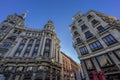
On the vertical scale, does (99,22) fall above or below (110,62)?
above

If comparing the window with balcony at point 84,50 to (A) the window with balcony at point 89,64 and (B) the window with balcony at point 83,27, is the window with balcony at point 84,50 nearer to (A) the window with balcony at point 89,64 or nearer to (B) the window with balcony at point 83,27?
(A) the window with balcony at point 89,64

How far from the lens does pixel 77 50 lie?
79.8 ft

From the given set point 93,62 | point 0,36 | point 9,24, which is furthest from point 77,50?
point 9,24

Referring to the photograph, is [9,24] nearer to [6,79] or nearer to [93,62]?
[6,79]

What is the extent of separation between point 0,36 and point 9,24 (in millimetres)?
9358

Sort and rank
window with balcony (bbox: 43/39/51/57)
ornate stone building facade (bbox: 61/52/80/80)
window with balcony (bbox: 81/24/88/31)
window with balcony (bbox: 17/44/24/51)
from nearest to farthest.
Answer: window with balcony (bbox: 81/24/88/31) < ornate stone building facade (bbox: 61/52/80/80) < window with balcony (bbox: 43/39/51/57) < window with balcony (bbox: 17/44/24/51)

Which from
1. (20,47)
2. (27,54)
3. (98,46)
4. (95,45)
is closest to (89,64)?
(98,46)

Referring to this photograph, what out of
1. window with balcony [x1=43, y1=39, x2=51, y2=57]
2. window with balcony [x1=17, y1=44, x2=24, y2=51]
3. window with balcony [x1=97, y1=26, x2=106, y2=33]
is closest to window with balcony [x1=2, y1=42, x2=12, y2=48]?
window with balcony [x1=17, y1=44, x2=24, y2=51]

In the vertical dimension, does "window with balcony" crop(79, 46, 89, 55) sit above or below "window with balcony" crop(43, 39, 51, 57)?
below

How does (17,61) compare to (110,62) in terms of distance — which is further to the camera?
(17,61)

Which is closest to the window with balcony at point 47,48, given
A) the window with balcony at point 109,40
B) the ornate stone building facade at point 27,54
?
the ornate stone building facade at point 27,54

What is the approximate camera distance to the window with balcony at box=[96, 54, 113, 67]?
1687cm

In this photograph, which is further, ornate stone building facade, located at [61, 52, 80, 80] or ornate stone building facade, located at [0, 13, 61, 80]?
ornate stone building facade, located at [61, 52, 80, 80]

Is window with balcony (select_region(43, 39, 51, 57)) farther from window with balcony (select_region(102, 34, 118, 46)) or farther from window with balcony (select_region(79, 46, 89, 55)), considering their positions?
window with balcony (select_region(102, 34, 118, 46))
